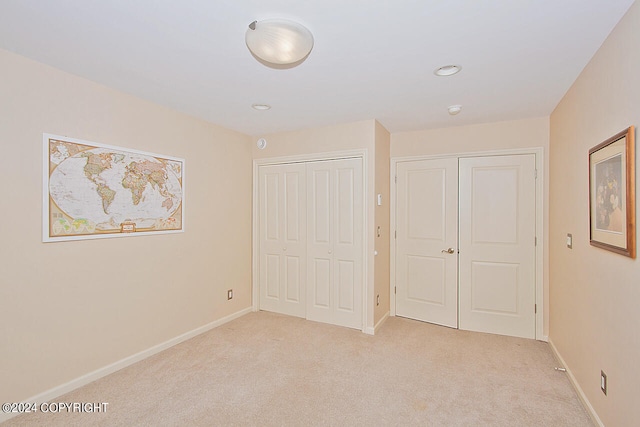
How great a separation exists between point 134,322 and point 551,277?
415cm

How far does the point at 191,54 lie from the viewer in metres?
1.97

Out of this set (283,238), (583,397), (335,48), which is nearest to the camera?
(335,48)

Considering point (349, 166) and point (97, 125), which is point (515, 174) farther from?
point (97, 125)

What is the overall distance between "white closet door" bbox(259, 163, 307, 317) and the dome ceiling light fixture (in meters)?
2.13

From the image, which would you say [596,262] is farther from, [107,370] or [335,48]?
[107,370]

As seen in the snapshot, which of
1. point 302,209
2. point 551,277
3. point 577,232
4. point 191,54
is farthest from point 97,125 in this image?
point 551,277

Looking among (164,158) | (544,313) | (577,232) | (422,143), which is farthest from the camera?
(422,143)

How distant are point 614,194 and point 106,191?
357 centimetres

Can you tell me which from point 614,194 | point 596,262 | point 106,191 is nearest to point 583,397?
point 596,262

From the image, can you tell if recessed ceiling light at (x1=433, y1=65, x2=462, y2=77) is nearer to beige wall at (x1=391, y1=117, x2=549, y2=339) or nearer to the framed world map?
beige wall at (x1=391, y1=117, x2=549, y2=339)

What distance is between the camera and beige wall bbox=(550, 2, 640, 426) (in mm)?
1529

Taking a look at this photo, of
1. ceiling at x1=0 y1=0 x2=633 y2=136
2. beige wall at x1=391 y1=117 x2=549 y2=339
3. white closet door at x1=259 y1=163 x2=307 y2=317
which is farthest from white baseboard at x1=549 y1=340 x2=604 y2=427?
white closet door at x1=259 y1=163 x2=307 y2=317

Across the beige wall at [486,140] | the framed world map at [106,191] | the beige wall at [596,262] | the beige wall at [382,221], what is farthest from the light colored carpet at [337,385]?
the framed world map at [106,191]

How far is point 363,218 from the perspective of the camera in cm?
348
